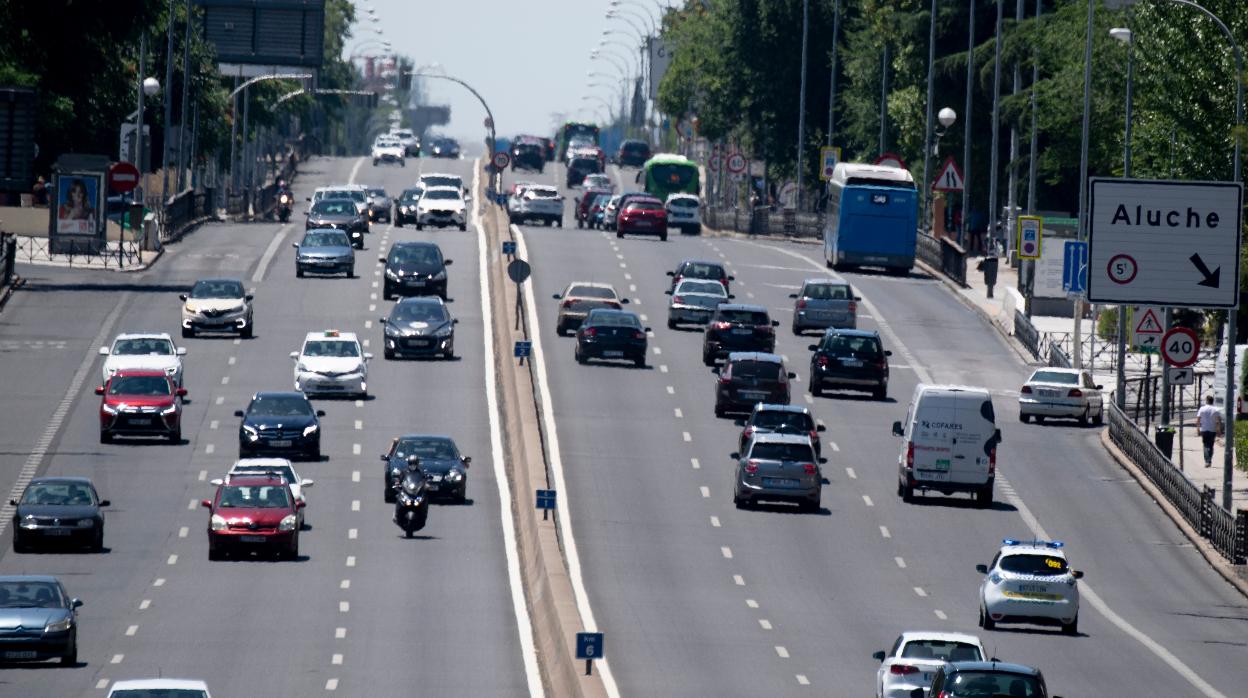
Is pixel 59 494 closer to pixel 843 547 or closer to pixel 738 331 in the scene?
pixel 843 547

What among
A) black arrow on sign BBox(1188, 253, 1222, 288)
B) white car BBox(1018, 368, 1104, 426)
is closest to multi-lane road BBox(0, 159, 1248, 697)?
white car BBox(1018, 368, 1104, 426)

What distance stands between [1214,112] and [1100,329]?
1716 cm

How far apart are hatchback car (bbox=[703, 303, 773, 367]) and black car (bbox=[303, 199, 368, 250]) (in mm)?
25882

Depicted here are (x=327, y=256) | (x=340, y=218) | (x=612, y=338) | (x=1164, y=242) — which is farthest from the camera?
(x=340, y=218)

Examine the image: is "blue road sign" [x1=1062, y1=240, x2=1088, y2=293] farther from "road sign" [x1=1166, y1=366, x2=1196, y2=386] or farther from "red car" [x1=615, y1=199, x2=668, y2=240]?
"red car" [x1=615, y1=199, x2=668, y2=240]

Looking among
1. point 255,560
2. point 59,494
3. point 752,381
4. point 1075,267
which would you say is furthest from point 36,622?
point 1075,267

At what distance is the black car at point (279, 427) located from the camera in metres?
49.5

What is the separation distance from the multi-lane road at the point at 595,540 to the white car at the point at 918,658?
2.42 metres

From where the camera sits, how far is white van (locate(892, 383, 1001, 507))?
47750 mm

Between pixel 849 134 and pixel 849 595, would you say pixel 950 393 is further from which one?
pixel 849 134

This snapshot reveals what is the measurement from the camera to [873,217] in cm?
8206

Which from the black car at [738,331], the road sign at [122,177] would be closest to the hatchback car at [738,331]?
the black car at [738,331]

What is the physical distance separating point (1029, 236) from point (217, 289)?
72.9 ft

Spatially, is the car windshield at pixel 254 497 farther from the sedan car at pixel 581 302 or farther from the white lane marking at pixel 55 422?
the sedan car at pixel 581 302
